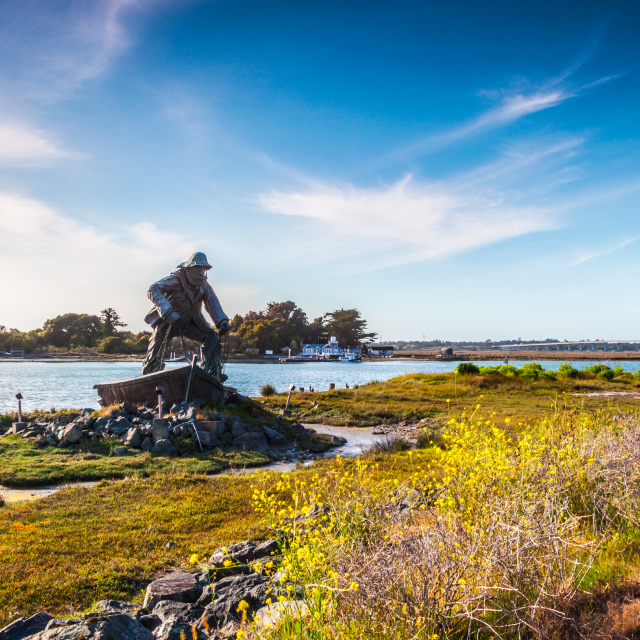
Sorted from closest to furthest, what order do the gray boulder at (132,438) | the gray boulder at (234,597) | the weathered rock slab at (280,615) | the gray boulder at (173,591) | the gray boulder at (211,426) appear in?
the weathered rock slab at (280,615) < the gray boulder at (234,597) < the gray boulder at (173,591) < the gray boulder at (132,438) < the gray boulder at (211,426)

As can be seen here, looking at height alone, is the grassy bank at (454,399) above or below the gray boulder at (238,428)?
below

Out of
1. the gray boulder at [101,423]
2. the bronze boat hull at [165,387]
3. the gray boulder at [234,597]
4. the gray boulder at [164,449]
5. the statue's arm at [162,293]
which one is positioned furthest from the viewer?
the bronze boat hull at [165,387]

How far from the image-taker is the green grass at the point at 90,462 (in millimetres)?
9391

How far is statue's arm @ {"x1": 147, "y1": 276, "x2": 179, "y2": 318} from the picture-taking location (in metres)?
14.2

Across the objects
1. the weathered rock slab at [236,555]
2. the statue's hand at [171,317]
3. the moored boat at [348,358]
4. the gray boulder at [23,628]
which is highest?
the statue's hand at [171,317]

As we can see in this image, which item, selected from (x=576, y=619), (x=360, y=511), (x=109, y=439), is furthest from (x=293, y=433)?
(x=576, y=619)

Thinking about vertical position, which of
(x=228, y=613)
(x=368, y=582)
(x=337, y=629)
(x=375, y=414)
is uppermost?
(x=368, y=582)

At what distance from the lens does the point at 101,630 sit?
113 inches

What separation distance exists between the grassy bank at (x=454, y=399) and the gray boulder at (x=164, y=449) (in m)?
Answer: 8.85

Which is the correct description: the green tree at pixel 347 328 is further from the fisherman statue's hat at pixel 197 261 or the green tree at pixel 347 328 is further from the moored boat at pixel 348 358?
the fisherman statue's hat at pixel 197 261

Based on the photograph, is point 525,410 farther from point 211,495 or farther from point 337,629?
point 337,629

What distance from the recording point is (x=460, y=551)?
2.93 m

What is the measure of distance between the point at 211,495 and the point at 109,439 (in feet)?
16.8

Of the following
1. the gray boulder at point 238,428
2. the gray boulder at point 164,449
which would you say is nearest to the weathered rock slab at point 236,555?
the gray boulder at point 164,449
